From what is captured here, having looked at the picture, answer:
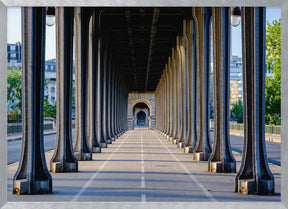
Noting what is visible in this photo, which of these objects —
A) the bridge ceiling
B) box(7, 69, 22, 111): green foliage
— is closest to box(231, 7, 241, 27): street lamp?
the bridge ceiling

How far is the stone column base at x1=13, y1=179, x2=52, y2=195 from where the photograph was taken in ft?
47.3

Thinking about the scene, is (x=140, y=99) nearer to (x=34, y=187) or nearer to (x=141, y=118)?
(x=141, y=118)

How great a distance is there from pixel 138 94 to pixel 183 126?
265 ft

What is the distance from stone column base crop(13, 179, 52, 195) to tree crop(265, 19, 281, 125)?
43.6 metres

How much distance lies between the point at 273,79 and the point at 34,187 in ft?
155

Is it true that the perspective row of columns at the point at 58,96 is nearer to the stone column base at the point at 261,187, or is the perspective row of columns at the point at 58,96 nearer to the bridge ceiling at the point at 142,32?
the bridge ceiling at the point at 142,32

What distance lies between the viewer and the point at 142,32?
4559 cm

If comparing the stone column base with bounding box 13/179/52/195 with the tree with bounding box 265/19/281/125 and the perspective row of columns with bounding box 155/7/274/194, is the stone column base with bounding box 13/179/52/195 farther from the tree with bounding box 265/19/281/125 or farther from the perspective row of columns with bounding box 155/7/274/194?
the tree with bounding box 265/19/281/125

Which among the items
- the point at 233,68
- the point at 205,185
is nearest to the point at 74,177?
the point at 205,185

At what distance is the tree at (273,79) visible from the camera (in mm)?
55656

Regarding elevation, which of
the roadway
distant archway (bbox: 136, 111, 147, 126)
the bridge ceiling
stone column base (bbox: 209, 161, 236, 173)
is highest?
the bridge ceiling

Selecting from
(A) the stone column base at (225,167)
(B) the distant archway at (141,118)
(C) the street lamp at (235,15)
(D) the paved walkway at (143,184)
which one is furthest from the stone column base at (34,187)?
(B) the distant archway at (141,118)

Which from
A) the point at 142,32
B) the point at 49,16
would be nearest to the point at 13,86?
the point at 142,32

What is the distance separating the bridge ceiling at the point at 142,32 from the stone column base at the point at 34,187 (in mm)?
23065
